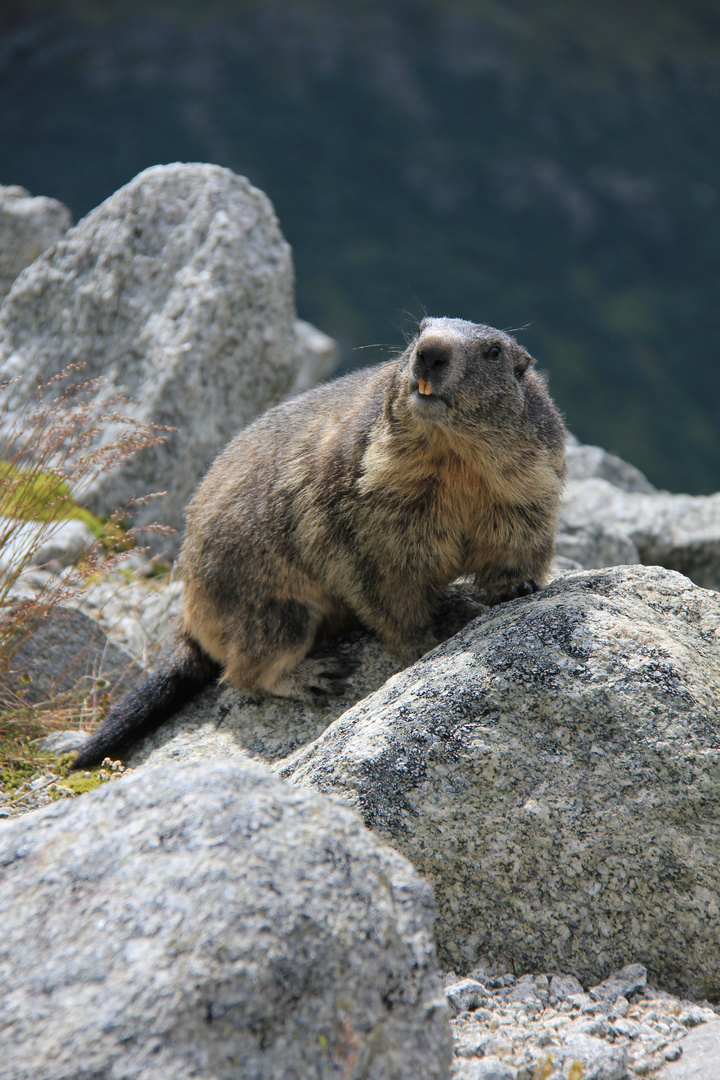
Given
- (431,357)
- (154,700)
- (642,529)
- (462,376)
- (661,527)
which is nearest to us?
(431,357)

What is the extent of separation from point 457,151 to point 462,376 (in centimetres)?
1845

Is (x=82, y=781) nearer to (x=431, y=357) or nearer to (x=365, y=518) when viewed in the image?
(x=365, y=518)

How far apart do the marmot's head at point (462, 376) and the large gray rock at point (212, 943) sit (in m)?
2.05

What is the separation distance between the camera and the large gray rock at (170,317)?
27.0 ft

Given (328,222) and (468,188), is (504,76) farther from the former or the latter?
(328,222)

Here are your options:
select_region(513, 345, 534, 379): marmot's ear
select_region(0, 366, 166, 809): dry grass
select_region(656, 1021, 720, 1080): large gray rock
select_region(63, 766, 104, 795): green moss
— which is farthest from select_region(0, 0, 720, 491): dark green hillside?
select_region(656, 1021, 720, 1080): large gray rock

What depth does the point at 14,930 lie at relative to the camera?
2258mm

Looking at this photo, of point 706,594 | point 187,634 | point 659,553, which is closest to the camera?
point 706,594

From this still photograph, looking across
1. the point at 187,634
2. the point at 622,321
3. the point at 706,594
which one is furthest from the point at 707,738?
the point at 622,321

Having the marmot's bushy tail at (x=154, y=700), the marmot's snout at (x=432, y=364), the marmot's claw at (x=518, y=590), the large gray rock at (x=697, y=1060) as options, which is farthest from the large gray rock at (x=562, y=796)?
the marmot's bushy tail at (x=154, y=700)

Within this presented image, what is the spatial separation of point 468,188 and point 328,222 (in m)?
3.38

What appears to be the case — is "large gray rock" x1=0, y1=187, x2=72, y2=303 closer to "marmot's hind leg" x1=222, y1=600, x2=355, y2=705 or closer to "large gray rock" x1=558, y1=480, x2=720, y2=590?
"large gray rock" x1=558, y1=480, x2=720, y2=590

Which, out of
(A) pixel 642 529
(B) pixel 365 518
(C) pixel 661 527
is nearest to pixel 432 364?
(B) pixel 365 518

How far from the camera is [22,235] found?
10.6 meters
